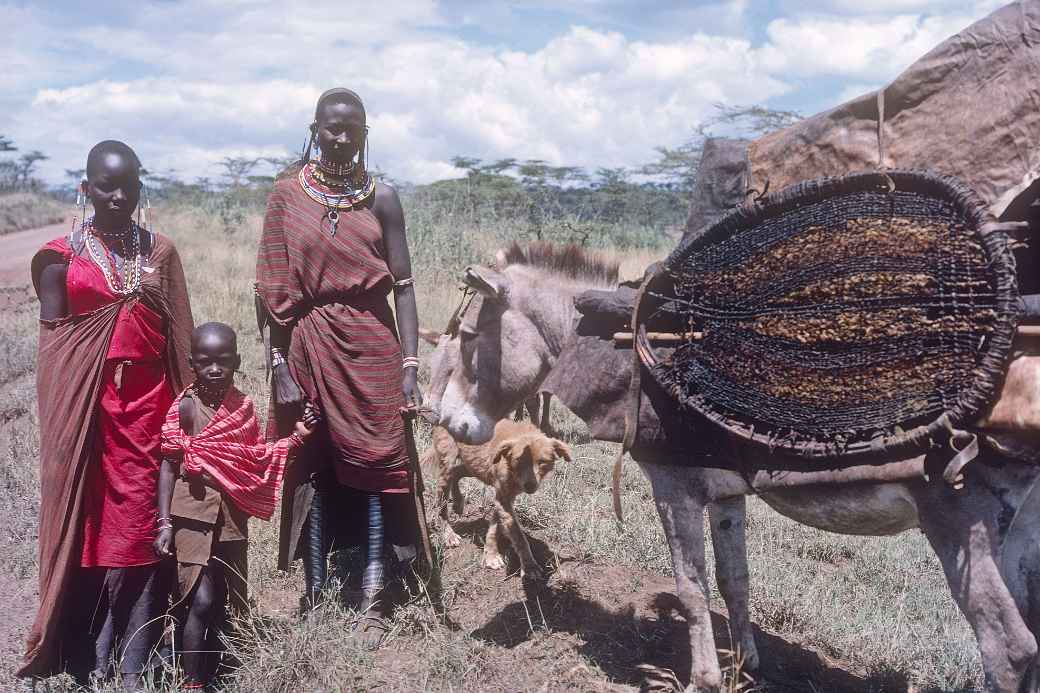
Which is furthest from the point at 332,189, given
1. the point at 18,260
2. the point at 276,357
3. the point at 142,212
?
the point at 18,260

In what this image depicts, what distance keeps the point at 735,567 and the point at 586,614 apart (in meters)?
0.96

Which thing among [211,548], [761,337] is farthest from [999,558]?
[211,548]

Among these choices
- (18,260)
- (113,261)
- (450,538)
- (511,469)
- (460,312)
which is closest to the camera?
(113,261)

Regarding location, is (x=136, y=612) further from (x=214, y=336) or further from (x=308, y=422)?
(x=214, y=336)

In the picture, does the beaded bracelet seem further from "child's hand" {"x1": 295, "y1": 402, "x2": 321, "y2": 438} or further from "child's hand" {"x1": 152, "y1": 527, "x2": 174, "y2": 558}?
"child's hand" {"x1": 152, "y1": 527, "x2": 174, "y2": 558}

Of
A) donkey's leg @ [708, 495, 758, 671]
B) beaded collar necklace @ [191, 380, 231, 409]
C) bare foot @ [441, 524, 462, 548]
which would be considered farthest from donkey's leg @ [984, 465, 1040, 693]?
bare foot @ [441, 524, 462, 548]

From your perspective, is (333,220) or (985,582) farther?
(333,220)

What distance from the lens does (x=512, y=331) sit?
159 inches

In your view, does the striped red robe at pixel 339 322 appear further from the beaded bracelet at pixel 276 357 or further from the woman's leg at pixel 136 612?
the woman's leg at pixel 136 612

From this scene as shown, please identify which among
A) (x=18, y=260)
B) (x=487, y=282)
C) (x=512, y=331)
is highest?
(x=487, y=282)

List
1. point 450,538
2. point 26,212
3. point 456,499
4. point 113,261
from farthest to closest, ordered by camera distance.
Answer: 1. point 26,212
2. point 456,499
3. point 450,538
4. point 113,261

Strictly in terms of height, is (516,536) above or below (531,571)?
above

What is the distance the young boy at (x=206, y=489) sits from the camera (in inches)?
135

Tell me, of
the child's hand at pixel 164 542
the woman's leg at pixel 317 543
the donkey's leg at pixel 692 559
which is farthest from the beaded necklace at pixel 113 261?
the donkey's leg at pixel 692 559
